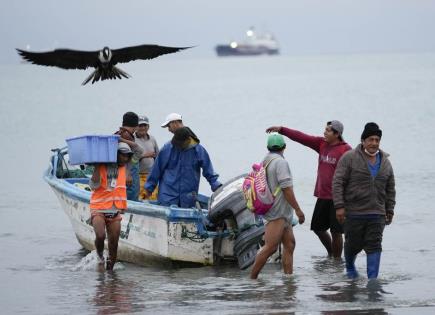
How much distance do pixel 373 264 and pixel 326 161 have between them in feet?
5.22

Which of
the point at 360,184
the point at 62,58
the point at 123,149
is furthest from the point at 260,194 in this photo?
the point at 62,58

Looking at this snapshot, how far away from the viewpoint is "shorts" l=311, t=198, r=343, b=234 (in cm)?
1297

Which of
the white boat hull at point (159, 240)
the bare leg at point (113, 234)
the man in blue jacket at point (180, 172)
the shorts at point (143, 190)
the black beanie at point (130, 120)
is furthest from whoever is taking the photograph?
Answer: the shorts at point (143, 190)

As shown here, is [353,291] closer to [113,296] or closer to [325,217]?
[325,217]

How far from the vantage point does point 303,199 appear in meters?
22.0

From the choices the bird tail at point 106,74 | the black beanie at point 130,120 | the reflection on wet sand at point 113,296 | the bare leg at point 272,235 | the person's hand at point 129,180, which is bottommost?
the reflection on wet sand at point 113,296

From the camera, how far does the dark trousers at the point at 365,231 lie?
36.8 ft

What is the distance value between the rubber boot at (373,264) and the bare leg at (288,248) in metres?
0.74

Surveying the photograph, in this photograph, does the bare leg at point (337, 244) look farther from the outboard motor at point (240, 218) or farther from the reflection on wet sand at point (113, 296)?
the reflection on wet sand at point (113, 296)

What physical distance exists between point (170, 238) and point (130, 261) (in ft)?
3.65

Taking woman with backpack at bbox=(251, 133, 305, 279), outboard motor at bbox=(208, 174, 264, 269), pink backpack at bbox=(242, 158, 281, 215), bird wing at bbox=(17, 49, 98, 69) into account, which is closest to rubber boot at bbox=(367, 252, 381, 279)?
woman with backpack at bbox=(251, 133, 305, 279)

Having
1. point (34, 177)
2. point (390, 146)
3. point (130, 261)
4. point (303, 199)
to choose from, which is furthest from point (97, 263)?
point (390, 146)

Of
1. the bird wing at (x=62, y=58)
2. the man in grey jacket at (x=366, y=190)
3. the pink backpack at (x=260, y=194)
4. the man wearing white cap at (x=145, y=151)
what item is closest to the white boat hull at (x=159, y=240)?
the man wearing white cap at (x=145, y=151)

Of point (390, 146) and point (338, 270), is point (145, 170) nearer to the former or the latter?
point (338, 270)
